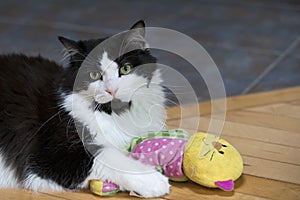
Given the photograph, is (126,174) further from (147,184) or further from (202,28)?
(202,28)

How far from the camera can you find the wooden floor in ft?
5.91

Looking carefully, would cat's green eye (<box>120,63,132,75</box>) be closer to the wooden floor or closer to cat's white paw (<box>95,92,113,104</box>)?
cat's white paw (<box>95,92,113,104</box>)

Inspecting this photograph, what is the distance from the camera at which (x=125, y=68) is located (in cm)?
171

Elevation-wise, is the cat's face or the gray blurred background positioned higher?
the gray blurred background

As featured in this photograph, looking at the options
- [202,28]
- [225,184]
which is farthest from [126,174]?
[202,28]

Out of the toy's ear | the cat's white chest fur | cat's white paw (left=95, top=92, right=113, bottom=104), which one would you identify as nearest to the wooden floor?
the toy's ear

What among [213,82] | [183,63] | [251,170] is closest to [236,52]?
[183,63]

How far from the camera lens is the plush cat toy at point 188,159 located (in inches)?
69.1

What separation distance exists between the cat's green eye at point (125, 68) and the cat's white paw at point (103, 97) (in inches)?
3.0

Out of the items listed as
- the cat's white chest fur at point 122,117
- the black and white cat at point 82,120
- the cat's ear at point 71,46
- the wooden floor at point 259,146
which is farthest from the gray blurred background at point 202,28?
the cat's ear at point 71,46

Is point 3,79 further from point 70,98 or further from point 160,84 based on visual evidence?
point 160,84

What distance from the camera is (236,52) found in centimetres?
335

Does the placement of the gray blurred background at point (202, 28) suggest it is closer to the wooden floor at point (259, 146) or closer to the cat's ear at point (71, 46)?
the wooden floor at point (259, 146)

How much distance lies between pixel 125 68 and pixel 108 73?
56 mm
